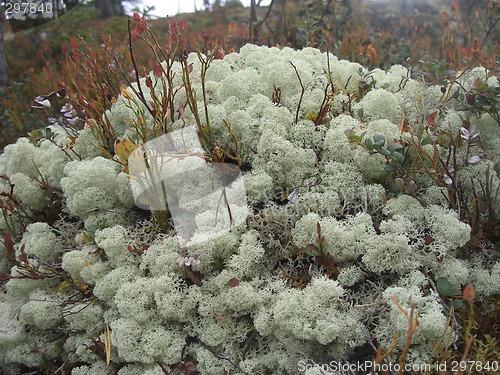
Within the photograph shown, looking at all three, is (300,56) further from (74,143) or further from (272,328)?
(272,328)

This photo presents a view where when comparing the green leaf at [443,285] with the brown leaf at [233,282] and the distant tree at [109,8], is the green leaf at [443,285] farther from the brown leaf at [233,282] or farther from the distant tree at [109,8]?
the distant tree at [109,8]

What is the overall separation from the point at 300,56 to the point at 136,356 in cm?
209

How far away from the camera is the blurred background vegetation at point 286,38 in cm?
338

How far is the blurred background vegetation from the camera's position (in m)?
3.38

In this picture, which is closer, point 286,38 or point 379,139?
point 379,139

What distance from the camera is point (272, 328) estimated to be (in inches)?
71.2

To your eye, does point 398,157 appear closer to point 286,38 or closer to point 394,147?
point 394,147

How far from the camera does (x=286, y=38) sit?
5.39m

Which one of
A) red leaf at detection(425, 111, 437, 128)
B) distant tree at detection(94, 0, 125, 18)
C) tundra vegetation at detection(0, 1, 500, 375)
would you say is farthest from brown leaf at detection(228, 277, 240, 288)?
distant tree at detection(94, 0, 125, 18)

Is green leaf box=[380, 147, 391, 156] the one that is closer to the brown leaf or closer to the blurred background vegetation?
the blurred background vegetation

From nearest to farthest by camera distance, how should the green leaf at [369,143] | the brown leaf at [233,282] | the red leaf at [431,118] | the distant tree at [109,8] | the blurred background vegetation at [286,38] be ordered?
the brown leaf at [233,282]
the green leaf at [369,143]
the red leaf at [431,118]
the blurred background vegetation at [286,38]
the distant tree at [109,8]

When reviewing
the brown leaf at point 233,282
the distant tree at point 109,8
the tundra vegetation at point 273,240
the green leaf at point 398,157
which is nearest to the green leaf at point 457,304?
the tundra vegetation at point 273,240

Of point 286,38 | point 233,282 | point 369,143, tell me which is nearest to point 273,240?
point 233,282

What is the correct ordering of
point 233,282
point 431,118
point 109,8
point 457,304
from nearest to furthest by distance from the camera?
point 457,304, point 233,282, point 431,118, point 109,8
